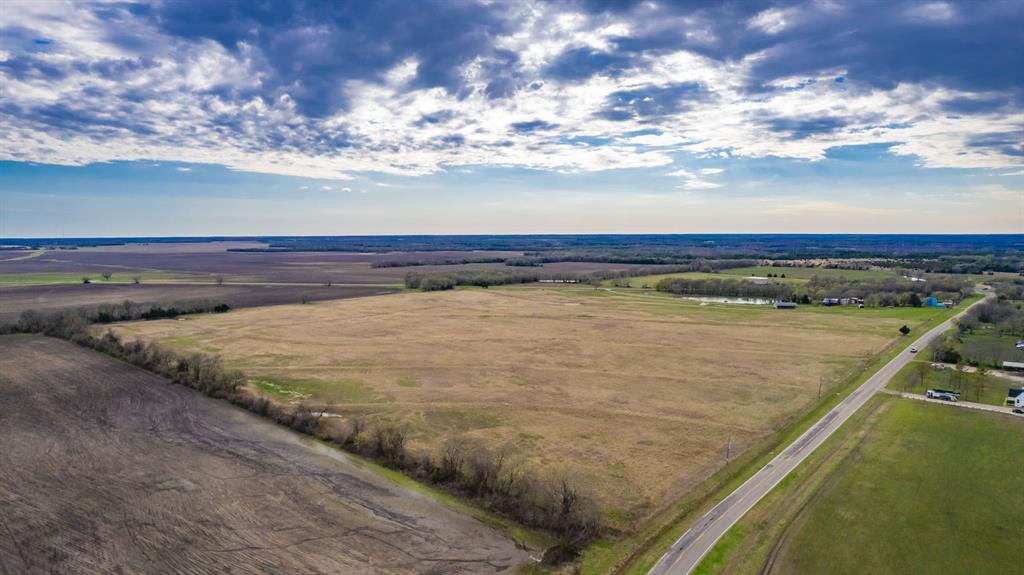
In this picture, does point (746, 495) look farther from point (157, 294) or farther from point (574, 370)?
point (157, 294)

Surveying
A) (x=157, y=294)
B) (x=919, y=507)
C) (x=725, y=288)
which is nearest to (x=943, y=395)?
(x=919, y=507)

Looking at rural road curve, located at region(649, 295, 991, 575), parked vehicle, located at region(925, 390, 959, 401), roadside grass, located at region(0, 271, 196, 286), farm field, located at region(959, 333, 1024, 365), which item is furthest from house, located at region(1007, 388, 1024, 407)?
roadside grass, located at region(0, 271, 196, 286)

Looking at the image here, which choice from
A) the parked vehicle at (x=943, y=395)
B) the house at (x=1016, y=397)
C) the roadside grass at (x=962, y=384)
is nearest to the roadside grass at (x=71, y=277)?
the roadside grass at (x=962, y=384)

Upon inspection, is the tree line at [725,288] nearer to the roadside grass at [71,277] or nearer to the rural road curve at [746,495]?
the rural road curve at [746,495]

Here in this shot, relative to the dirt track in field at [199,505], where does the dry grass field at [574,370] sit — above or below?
above

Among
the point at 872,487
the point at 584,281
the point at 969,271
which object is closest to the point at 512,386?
the point at 872,487

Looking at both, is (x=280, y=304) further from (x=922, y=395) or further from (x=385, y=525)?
(x=922, y=395)

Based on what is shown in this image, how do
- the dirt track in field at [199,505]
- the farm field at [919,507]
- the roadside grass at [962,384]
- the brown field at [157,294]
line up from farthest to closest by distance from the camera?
the brown field at [157,294] < the roadside grass at [962,384] < the dirt track in field at [199,505] < the farm field at [919,507]
